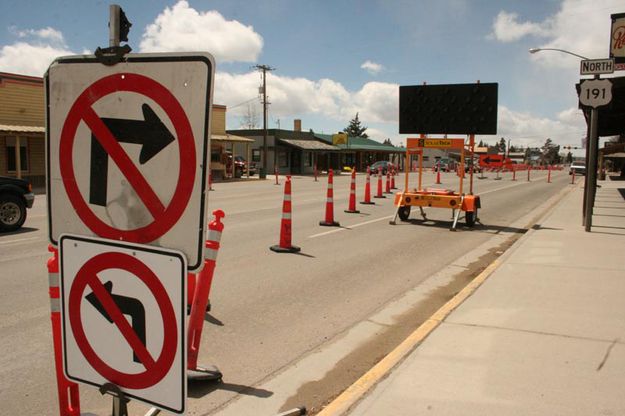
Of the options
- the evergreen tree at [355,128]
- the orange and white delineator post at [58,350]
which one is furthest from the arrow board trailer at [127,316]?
the evergreen tree at [355,128]

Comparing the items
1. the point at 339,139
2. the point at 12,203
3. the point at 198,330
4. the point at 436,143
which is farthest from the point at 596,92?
the point at 339,139

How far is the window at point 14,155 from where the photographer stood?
25969 mm

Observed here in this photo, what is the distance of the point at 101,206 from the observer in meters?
2.14

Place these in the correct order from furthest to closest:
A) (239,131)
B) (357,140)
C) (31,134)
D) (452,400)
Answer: (357,140) < (239,131) < (31,134) < (452,400)

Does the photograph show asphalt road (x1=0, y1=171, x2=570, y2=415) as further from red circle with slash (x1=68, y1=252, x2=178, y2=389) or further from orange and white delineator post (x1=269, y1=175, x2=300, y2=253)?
red circle with slash (x1=68, y1=252, x2=178, y2=389)

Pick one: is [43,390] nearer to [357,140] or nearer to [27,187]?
[27,187]

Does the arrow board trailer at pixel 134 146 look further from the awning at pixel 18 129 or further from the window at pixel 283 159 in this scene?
the window at pixel 283 159

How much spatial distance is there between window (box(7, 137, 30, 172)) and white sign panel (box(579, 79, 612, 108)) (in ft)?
82.8

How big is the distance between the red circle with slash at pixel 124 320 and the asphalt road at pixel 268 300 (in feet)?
5.11

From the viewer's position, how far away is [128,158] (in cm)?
207

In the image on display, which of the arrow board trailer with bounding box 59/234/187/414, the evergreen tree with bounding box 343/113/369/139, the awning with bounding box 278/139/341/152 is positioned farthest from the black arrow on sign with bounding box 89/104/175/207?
the evergreen tree with bounding box 343/113/369/139

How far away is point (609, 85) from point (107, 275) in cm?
1167

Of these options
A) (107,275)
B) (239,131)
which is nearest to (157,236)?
(107,275)

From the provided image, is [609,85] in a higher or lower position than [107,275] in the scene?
higher
